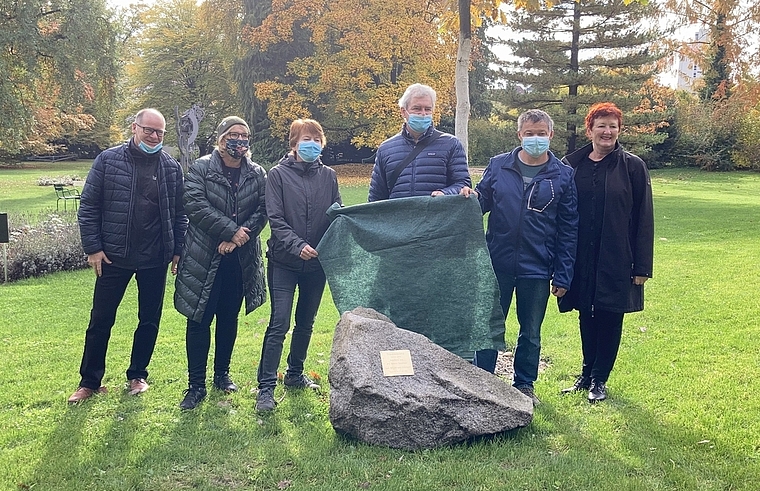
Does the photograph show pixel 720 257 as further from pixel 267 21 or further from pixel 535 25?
pixel 267 21

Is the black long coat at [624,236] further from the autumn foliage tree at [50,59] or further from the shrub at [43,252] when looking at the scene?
the autumn foliage tree at [50,59]

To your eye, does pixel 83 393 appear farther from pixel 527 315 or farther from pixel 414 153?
pixel 527 315

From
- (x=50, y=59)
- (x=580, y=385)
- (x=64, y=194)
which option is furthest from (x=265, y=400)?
(x=64, y=194)

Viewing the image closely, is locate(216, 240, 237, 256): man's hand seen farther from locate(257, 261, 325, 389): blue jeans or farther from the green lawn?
the green lawn

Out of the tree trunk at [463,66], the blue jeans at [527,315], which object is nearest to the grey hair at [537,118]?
the blue jeans at [527,315]

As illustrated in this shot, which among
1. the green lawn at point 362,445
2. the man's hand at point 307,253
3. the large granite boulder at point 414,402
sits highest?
the man's hand at point 307,253

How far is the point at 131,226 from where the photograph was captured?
4617mm

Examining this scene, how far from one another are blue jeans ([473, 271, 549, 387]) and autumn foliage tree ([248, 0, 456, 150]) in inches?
898

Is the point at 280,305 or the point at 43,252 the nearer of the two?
the point at 280,305

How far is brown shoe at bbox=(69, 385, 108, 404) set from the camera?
4.79m

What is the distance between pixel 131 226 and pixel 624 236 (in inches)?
143

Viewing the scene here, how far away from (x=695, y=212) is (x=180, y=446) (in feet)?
55.2

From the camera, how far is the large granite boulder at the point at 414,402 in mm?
3824

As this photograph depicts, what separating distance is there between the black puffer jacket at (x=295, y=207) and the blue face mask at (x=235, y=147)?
0.26 m
